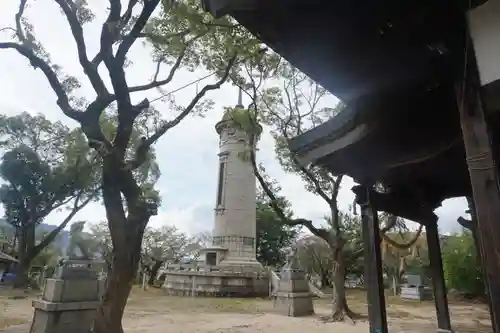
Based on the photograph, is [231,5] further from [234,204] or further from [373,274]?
[234,204]

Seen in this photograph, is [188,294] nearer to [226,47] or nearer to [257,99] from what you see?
[257,99]

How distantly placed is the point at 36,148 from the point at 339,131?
2185cm

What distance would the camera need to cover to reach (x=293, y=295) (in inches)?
497

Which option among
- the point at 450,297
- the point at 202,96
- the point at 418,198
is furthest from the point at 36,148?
the point at 450,297

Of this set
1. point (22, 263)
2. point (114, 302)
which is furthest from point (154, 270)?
point (114, 302)

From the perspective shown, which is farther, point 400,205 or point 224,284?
point 224,284

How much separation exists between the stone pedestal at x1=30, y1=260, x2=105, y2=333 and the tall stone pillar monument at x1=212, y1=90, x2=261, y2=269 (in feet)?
39.3

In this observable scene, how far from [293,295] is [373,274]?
30.5 ft

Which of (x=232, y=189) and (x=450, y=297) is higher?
(x=232, y=189)

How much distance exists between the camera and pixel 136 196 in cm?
695

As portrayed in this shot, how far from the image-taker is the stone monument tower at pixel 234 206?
2027 cm

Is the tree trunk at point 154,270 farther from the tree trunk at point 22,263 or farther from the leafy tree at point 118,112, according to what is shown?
the leafy tree at point 118,112

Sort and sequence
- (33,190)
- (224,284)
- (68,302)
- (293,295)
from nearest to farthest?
(68,302) → (293,295) → (224,284) → (33,190)

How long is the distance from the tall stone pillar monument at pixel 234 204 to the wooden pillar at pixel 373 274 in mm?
15882
